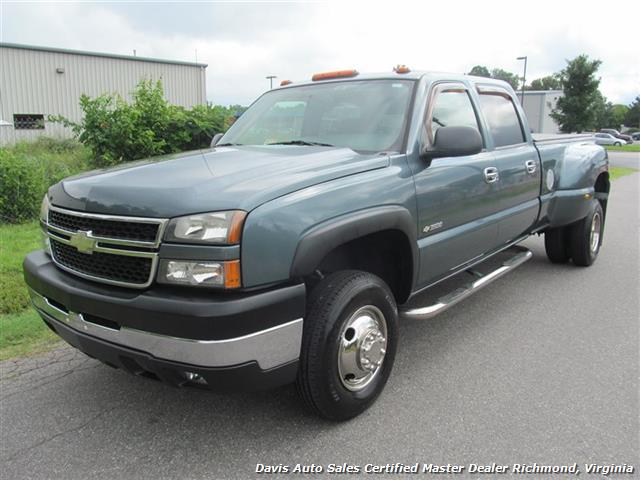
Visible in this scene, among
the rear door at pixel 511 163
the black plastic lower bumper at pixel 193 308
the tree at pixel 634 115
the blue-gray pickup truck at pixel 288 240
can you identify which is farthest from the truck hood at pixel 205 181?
the tree at pixel 634 115

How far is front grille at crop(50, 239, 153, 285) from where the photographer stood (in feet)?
7.94

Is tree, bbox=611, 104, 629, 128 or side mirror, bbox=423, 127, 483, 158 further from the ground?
tree, bbox=611, 104, 629, 128

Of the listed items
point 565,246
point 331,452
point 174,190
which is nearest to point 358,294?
point 331,452

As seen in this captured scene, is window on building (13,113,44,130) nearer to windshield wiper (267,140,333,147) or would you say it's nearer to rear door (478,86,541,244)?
windshield wiper (267,140,333,147)

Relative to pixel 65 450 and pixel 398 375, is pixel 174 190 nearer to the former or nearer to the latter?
pixel 65 450

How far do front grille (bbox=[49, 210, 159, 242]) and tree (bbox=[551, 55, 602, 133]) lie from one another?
3860cm

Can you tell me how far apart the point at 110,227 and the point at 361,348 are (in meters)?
1.43

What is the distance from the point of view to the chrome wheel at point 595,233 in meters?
6.08

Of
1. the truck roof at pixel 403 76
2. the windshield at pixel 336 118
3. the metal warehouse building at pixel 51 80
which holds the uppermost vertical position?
the metal warehouse building at pixel 51 80

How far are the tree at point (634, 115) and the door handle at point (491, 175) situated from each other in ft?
334

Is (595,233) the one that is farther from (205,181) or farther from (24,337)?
Answer: (24,337)

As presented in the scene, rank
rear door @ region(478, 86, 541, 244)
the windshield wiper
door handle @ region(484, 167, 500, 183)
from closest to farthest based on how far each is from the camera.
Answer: the windshield wiper
door handle @ region(484, 167, 500, 183)
rear door @ region(478, 86, 541, 244)

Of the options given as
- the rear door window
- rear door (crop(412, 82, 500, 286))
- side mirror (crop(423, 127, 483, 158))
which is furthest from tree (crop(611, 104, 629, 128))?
side mirror (crop(423, 127, 483, 158))

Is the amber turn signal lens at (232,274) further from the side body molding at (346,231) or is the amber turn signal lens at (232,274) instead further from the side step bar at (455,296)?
the side step bar at (455,296)
